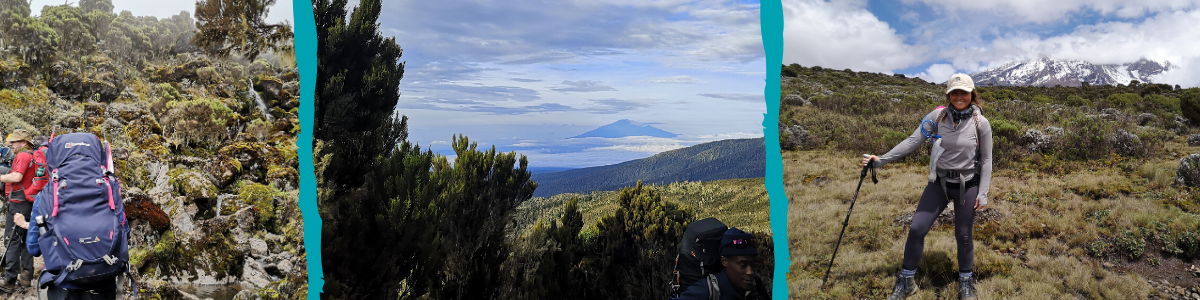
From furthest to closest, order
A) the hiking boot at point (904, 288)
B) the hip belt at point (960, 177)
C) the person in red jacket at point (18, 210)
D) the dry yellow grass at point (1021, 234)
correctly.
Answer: the person in red jacket at point (18, 210) → the dry yellow grass at point (1021, 234) → the hiking boot at point (904, 288) → the hip belt at point (960, 177)

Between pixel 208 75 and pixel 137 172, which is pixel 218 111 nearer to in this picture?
pixel 208 75

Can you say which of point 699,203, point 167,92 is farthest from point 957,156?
point 167,92

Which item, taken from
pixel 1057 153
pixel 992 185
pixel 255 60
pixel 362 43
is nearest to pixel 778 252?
pixel 362 43

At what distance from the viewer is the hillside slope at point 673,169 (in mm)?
2618

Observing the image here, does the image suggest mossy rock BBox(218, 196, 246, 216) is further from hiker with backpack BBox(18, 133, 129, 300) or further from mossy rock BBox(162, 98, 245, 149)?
hiker with backpack BBox(18, 133, 129, 300)

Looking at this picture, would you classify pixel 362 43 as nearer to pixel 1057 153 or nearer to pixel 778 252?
pixel 778 252

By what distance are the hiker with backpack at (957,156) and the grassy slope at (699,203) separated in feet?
4.13

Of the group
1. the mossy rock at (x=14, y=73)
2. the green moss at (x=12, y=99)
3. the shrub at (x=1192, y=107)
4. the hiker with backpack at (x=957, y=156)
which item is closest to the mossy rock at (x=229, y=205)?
the green moss at (x=12, y=99)

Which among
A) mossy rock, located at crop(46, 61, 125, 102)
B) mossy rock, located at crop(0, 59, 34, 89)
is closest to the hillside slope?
mossy rock, located at crop(46, 61, 125, 102)

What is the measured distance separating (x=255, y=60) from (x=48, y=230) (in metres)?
2.04

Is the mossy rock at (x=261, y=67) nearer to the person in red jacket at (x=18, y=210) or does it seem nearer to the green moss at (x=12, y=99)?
the person in red jacket at (x=18, y=210)

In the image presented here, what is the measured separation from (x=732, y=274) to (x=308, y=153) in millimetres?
2009

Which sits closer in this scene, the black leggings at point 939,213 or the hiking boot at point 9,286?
the black leggings at point 939,213

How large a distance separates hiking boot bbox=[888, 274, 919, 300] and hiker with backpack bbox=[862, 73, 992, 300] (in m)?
0.47
